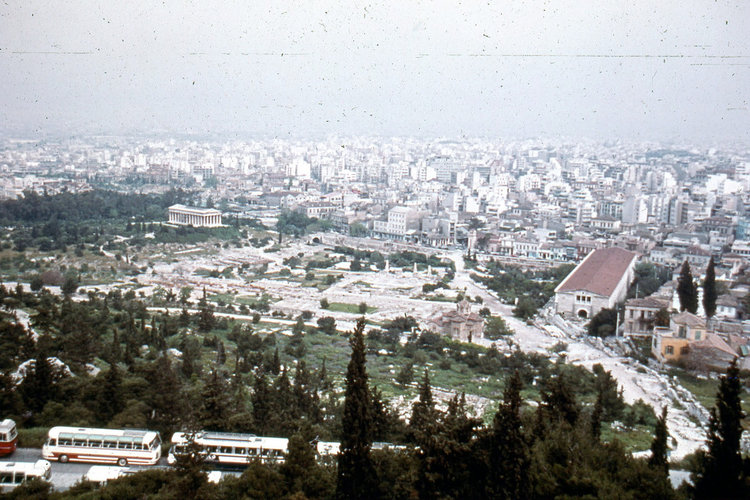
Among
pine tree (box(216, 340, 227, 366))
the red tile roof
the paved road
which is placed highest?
the paved road

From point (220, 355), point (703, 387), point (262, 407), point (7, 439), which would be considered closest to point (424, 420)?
point (262, 407)

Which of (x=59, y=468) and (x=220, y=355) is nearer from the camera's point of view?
(x=59, y=468)

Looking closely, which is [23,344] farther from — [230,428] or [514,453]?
[514,453]

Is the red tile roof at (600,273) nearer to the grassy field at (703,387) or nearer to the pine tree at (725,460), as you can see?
the grassy field at (703,387)

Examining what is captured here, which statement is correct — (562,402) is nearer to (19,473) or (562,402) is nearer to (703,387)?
(19,473)

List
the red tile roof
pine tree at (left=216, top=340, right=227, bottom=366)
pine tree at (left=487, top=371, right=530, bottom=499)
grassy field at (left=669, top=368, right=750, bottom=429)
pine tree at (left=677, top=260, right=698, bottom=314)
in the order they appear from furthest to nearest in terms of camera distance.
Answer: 1. the red tile roof
2. pine tree at (left=677, top=260, right=698, bottom=314)
3. pine tree at (left=216, top=340, right=227, bottom=366)
4. grassy field at (left=669, top=368, right=750, bottom=429)
5. pine tree at (left=487, top=371, right=530, bottom=499)

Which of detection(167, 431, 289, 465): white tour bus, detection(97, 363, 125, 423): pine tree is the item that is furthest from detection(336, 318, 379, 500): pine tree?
detection(97, 363, 125, 423): pine tree

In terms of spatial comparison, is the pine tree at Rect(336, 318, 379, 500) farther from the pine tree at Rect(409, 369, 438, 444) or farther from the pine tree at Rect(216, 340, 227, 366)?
the pine tree at Rect(216, 340, 227, 366)
